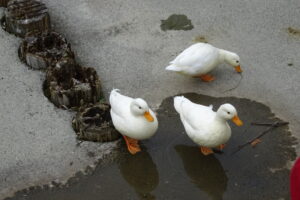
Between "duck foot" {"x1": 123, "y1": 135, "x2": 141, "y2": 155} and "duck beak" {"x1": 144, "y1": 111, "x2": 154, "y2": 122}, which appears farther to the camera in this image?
"duck foot" {"x1": 123, "y1": 135, "x2": 141, "y2": 155}

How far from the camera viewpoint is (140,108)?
3775 millimetres

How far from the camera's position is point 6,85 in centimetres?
469

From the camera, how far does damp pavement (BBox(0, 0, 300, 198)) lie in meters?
4.02

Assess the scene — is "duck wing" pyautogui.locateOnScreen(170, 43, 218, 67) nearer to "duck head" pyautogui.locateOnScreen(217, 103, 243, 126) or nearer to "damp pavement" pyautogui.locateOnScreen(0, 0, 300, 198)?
"damp pavement" pyautogui.locateOnScreen(0, 0, 300, 198)

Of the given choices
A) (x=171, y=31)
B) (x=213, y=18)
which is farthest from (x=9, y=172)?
(x=213, y=18)

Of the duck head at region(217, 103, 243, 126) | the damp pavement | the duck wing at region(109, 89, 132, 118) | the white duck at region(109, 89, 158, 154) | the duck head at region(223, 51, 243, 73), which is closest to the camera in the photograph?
the duck head at region(217, 103, 243, 126)

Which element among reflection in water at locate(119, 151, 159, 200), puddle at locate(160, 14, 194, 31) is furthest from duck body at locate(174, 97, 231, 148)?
puddle at locate(160, 14, 194, 31)

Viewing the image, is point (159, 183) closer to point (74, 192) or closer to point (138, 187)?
point (138, 187)

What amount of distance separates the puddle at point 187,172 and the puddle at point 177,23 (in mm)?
1601

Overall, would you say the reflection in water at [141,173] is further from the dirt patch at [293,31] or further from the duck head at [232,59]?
the dirt patch at [293,31]

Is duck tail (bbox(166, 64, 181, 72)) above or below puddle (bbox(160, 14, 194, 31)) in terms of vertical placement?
above

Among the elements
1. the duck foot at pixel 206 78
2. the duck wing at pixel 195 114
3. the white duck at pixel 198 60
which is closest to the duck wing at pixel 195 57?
the white duck at pixel 198 60

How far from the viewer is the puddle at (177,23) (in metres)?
5.51

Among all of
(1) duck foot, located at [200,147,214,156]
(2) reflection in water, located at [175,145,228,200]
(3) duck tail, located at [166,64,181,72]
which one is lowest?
(2) reflection in water, located at [175,145,228,200]
